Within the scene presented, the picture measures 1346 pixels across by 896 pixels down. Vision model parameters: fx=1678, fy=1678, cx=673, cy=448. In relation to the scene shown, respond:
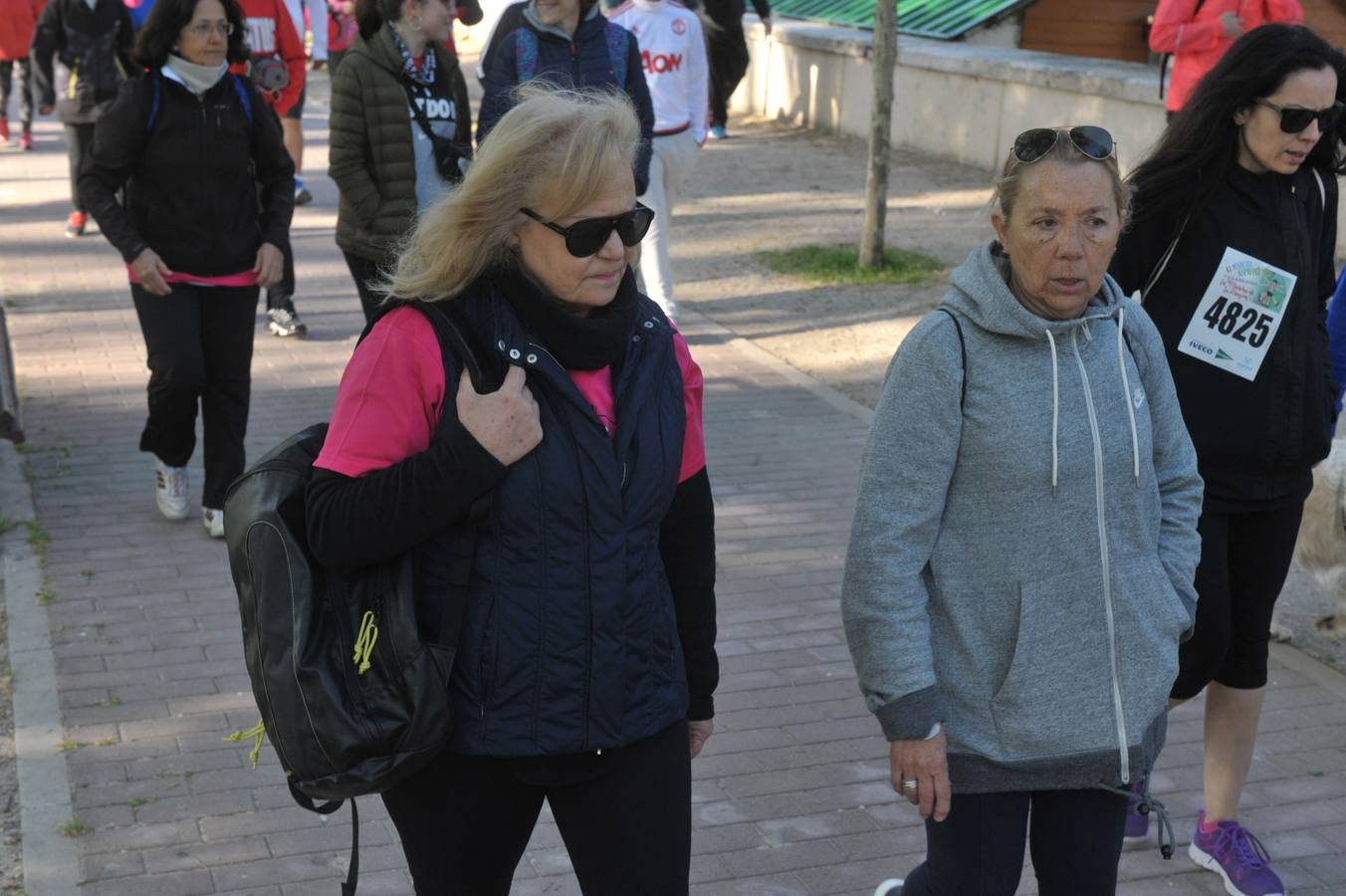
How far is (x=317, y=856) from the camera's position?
425 cm

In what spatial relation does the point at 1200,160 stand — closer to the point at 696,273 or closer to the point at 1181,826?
the point at 1181,826

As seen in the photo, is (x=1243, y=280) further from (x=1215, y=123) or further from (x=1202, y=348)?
(x=1215, y=123)

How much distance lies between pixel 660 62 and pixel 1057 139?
6.47 metres

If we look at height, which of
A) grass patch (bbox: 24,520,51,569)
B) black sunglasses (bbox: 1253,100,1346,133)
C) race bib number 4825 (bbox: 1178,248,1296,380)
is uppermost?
black sunglasses (bbox: 1253,100,1346,133)

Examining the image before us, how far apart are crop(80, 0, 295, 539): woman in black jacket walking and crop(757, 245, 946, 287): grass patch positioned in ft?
17.8

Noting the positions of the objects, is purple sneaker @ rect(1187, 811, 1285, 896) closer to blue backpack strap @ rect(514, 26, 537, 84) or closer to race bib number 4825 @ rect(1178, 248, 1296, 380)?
race bib number 4825 @ rect(1178, 248, 1296, 380)

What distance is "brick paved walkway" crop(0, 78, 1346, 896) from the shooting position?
4.26 metres

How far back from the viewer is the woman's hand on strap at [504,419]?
100 inches

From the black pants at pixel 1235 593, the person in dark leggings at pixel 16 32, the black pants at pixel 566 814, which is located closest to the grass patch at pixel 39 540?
the black pants at pixel 566 814

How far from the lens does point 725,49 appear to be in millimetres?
16703

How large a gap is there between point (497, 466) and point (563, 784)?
562mm

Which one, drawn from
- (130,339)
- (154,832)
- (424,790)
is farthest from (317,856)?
(130,339)

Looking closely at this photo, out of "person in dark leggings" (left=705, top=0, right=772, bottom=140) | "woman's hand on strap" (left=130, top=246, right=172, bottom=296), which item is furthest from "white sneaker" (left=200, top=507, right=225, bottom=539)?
"person in dark leggings" (left=705, top=0, right=772, bottom=140)

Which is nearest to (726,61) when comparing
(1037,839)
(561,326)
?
(1037,839)
